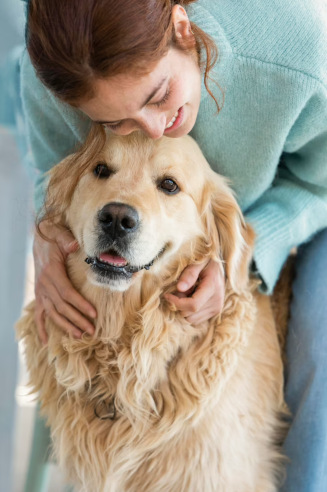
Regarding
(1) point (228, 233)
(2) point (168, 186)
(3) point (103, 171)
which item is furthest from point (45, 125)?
(1) point (228, 233)

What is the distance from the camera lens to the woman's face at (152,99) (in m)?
0.99

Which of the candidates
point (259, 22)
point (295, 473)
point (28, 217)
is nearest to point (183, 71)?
point (259, 22)

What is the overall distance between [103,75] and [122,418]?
844mm

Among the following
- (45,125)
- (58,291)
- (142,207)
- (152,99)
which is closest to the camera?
(152,99)

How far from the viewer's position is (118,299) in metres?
1.31

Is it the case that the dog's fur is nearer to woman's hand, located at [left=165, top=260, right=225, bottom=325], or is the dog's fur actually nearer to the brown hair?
woman's hand, located at [left=165, top=260, right=225, bottom=325]

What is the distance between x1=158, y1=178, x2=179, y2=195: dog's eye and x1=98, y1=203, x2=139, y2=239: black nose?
15cm

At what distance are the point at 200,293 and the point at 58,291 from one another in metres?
0.36

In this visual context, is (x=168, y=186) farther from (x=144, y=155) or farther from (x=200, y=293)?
(x=200, y=293)

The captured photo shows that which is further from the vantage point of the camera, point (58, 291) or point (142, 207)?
point (58, 291)

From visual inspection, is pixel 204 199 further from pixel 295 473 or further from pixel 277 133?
pixel 295 473

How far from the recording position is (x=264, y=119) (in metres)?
1.38

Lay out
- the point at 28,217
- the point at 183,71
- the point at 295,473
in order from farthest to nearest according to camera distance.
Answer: the point at 28,217 < the point at 295,473 < the point at 183,71

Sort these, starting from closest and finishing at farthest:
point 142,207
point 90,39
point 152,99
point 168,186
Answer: point 90,39 → point 152,99 → point 142,207 → point 168,186
